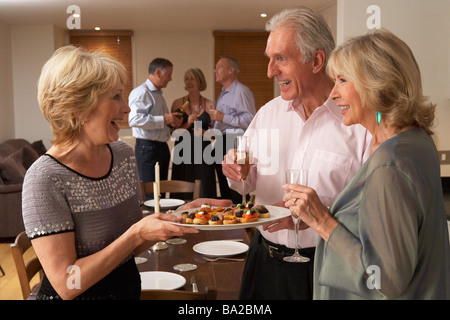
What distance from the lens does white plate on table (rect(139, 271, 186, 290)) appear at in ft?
5.59

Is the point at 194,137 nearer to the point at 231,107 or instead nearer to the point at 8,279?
the point at 231,107

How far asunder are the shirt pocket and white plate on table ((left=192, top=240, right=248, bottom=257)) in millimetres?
612

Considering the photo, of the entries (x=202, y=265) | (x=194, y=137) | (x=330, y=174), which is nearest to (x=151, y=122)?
(x=194, y=137)

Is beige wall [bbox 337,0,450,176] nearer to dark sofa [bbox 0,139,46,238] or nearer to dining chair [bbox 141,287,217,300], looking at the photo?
dining chair [bbox 141,287,217,300]

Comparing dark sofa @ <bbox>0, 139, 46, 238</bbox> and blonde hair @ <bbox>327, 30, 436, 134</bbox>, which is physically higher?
blonde hair @ <bbox>327, 30, 436, 134</bbox>

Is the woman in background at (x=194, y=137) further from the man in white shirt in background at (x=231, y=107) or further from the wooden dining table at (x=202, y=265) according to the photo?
the wooden dining table at (x=202, y=265)

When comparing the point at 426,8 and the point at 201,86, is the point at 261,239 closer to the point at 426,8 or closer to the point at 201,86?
the point at 426,8

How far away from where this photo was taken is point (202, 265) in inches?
76.1

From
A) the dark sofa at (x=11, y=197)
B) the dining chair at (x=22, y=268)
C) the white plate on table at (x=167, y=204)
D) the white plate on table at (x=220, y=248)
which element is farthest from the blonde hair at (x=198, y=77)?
the dining chair at (x=22, y=268)

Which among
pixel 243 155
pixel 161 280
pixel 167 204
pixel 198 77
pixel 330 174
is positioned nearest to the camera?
pixel 330 174

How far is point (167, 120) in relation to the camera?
4965mm

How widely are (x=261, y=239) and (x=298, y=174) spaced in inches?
17.0

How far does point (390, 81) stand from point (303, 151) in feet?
1.90

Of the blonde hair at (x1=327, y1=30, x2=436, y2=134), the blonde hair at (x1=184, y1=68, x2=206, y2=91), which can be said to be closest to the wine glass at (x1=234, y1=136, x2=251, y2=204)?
A: the blonde hair at (x1=327, y1=30, x2=436, y2=134)
